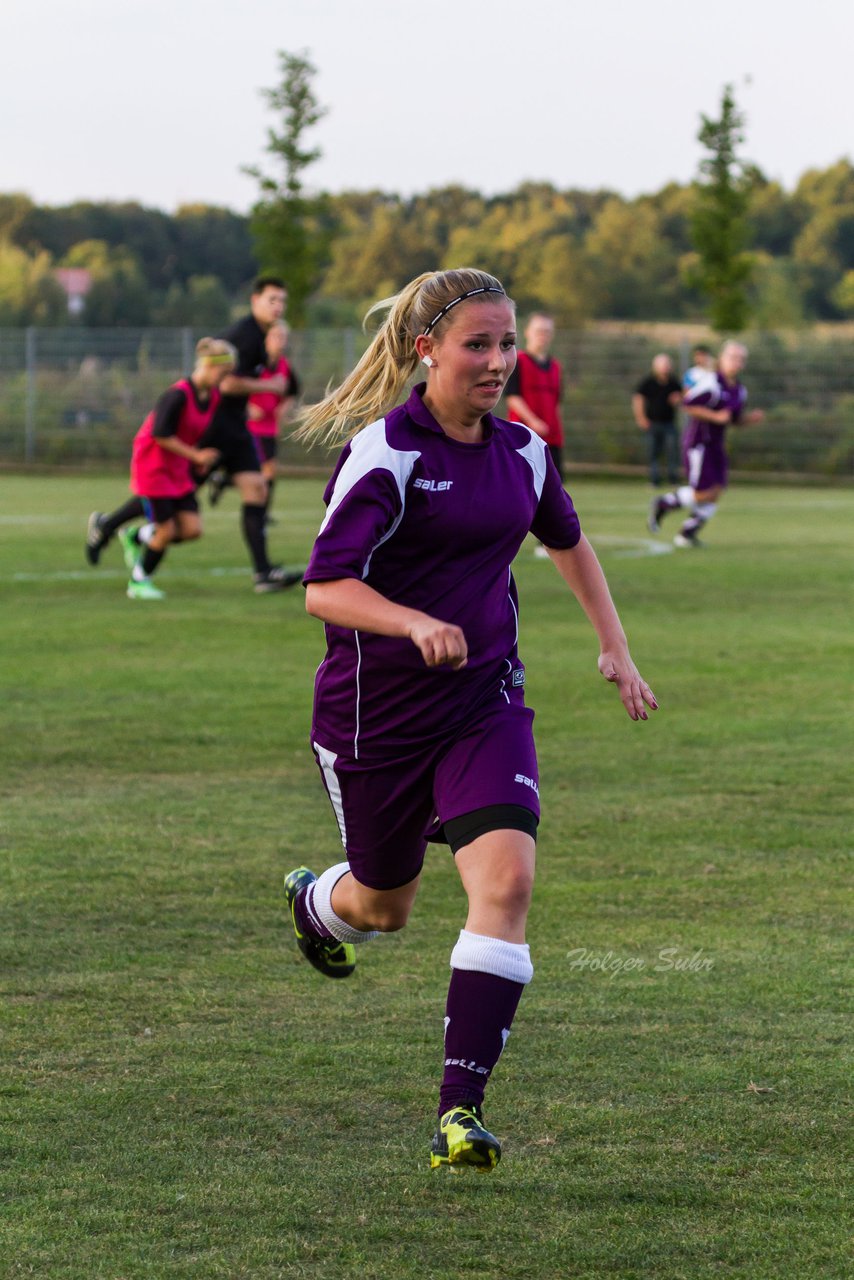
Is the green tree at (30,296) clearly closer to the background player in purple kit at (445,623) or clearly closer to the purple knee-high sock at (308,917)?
the purple knee-high sock at (308,917)

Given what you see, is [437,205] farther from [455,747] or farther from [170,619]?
[455,747]

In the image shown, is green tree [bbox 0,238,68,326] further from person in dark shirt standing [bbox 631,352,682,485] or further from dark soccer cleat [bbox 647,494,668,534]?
dark soccer cleat [bbox 647,494,668,534]

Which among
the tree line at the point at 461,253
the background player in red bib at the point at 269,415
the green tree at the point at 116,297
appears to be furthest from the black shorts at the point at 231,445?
the green tree at the point at 116,297

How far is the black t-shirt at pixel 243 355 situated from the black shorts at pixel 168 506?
76cm

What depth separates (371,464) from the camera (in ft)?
12.9

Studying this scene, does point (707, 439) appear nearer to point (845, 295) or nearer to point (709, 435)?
point (709, 435)

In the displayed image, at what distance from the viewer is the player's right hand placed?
3424 mm

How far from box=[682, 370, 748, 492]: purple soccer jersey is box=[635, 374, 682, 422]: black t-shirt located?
45.2 feet

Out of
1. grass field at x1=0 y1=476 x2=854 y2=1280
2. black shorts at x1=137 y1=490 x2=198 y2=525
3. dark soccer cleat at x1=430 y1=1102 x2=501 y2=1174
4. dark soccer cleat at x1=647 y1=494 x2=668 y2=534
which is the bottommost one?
dark soccer cleat at x1=647 y1=494 x2=668 y2=534

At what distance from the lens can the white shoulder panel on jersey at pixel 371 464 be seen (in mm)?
3941

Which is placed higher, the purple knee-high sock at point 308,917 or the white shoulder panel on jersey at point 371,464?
the white shoulder panel on jersey at point 371,464

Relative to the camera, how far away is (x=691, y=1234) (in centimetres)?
334

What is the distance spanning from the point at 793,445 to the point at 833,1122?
1348 inches

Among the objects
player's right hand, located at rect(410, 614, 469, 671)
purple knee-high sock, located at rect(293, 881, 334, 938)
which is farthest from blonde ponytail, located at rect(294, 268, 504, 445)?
purple knee-high sock, located at rect(293, 881, 334, 938)
